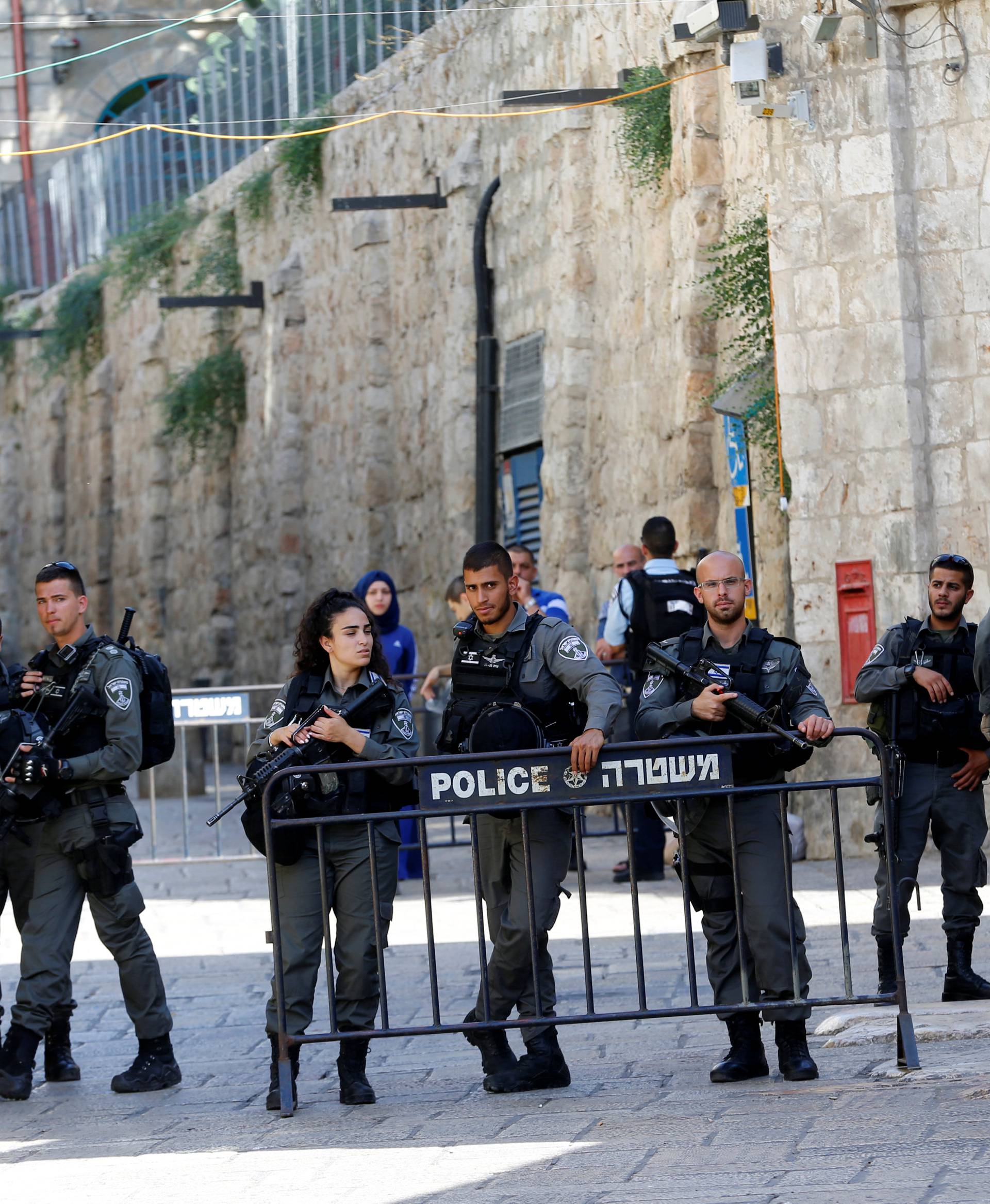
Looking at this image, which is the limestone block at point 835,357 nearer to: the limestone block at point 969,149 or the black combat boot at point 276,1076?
the limestone block at point 969,149

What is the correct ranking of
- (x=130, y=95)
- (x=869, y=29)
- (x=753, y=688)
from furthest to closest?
1. (x=130, y=95)
2. (x=869, y=29)
3. (x=753, y=688)

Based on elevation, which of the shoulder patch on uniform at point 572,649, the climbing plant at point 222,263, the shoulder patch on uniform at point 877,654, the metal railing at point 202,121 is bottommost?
the shoulder patch on uniform at point 877,654

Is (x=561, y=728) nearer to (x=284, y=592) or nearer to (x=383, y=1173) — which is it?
(x=383, y=1173)

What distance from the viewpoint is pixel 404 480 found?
18.2 meters

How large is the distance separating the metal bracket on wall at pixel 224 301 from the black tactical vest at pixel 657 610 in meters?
11.3

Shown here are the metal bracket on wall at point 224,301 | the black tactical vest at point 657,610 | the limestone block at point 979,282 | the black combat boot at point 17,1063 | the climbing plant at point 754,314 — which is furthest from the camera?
A: the metal bracket on wall at point 224,301

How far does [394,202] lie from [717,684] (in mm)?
10993

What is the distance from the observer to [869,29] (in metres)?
10.5

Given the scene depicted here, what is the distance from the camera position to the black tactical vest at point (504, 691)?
20.8 ft

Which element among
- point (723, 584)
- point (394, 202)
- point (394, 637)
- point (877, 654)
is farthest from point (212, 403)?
point (723, 584)

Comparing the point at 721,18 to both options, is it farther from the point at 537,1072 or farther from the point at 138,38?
the point at 537,1072

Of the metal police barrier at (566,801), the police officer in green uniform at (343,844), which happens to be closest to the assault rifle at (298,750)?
the police officer in green uniform at (343,844)

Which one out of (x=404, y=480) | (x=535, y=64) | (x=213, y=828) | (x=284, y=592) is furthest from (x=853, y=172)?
(x=284, y=592)

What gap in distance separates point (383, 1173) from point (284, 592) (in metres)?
15.7
